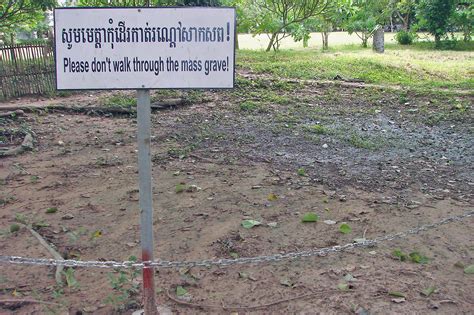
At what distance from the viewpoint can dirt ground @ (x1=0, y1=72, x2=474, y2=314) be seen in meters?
3.10

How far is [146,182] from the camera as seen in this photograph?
2633 mm

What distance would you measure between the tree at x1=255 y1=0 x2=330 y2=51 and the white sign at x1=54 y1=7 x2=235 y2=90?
40.5ft

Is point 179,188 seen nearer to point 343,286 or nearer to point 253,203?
point 253,203

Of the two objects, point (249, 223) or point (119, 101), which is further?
point (119, 101)

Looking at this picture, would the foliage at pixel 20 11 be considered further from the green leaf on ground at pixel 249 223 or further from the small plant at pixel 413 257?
the small plant at pixel 413 257

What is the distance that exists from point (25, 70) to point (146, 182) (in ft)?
25.0

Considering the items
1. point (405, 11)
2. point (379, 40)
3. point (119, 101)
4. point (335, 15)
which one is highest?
point (405, 11)

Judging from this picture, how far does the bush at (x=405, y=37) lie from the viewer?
67.9 feet

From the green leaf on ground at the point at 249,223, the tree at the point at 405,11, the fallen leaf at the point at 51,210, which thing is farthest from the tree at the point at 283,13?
the fallen leaf at the point at 51,210

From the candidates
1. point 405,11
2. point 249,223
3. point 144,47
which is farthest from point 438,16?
point 144,47

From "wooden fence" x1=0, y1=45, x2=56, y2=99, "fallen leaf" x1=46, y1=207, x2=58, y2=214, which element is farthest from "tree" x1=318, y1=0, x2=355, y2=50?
"fallen leaf" x1=46, y1=207, x2=58, y2=214

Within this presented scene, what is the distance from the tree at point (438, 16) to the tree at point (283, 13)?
625 cm

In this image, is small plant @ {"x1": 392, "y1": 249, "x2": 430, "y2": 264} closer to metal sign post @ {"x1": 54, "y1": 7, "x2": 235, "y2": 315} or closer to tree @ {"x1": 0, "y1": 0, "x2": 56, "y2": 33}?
metal sign post @ {"x1": 54, "y1": 7, "x2": 235, "y2": 315}

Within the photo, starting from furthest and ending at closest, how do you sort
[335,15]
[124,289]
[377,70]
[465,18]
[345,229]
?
[465,18] < [335,15] < [377,70] < [345,229] < [124,289]
